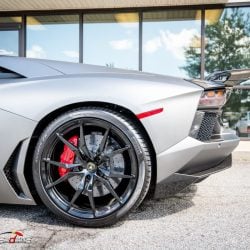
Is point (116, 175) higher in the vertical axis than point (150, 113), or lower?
lower

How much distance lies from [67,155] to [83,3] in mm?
5735

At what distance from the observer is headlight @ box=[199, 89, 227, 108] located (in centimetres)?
253

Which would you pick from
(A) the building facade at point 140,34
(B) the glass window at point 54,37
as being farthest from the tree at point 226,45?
(B) the glass window at point 54,37

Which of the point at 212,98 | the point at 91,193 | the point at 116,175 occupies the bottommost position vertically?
the point at 91,193

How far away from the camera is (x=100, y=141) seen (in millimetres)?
2537

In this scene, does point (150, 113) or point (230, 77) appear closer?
point (150, 113)

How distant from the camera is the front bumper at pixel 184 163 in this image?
2414 millimetres

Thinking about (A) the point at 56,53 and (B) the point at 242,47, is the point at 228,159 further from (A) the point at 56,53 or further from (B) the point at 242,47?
(A) the point at 56,53

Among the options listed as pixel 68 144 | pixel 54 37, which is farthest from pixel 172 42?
pixel 68 144

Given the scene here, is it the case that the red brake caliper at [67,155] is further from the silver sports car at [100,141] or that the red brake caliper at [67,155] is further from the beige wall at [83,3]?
the beige wall at [83,3]

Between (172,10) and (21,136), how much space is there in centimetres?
616

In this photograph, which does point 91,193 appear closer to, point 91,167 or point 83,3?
point 91,167

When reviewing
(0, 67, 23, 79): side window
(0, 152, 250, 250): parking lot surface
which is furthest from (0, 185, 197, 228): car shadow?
(0, 67, 23, 79): side window

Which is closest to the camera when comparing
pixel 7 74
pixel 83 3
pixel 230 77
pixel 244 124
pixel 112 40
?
pixel 7 74
